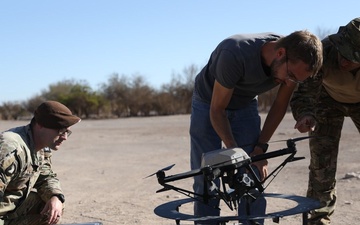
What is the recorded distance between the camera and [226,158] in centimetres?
370

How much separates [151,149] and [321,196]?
35.8ft

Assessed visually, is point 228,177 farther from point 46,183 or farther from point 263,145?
point 46,183

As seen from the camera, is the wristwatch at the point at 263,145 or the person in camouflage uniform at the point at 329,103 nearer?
the wristwatch at the point at 263,145

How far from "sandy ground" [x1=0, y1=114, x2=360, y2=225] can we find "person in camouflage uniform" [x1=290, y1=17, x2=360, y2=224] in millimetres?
1262

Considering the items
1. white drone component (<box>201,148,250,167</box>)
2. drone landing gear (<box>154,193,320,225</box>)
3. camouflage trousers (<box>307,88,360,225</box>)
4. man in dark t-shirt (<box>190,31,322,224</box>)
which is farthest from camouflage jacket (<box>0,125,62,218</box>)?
camouflage trousers (<box>307,88,360,225</box>)

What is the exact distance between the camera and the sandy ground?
7504mm

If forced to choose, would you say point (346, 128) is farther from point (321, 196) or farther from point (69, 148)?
point (321, 196)

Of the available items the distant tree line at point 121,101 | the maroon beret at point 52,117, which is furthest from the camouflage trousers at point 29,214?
the distant tree line at point 121,101

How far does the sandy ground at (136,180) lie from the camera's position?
24.6 feet

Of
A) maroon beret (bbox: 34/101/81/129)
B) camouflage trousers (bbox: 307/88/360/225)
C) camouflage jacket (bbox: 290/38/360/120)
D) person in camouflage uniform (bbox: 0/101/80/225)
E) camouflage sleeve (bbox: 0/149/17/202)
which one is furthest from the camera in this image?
camouflage trousers (bbox: 307/88/360/225)

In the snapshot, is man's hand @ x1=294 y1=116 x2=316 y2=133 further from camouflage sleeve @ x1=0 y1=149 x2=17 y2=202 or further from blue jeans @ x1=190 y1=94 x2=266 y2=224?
camouflage sleeve @ x1=0 y1=149 x2=17 y2=202

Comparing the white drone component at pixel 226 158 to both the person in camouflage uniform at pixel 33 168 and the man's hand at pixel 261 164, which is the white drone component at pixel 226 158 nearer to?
the man's hand at pixel 261 164

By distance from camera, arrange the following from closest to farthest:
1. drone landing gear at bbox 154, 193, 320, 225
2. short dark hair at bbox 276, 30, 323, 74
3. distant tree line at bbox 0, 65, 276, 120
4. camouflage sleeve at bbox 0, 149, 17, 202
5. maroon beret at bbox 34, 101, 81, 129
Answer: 1. drone landing gear at bbox 154, 193, 320, 225
2. short dark hair at bbox 276, 30, 323, 74
3. camouflage sleeve at bbox 0, 149, 17, 202
4. maroon beret at bbox 34, 101, 81, 129
5. distant tree line at bbox 0, 65, 276, 120

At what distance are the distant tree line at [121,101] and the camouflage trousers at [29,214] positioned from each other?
128 feet
